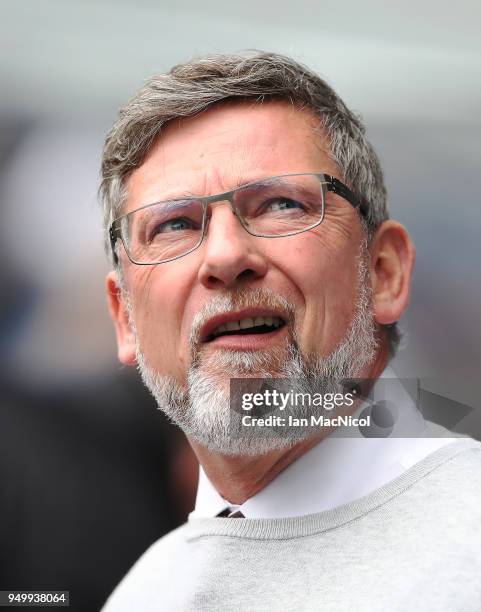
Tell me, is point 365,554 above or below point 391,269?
below

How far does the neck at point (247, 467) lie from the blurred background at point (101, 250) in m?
0.66

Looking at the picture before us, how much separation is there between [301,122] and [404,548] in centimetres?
79

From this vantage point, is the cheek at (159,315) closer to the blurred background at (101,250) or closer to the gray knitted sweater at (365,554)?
the gray knitted sweater at (365,554)

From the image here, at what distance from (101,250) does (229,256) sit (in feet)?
3.38

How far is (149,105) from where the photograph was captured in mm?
1374

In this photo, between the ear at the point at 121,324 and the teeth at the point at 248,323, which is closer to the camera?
the teeth at the point at 248,323

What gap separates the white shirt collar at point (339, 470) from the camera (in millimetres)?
1141

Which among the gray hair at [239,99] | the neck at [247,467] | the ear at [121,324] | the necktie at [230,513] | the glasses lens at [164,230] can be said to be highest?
the gray hair at [239,99]

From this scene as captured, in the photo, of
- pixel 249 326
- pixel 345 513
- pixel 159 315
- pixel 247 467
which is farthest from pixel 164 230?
pixel 345 513

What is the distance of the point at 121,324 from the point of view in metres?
1.54

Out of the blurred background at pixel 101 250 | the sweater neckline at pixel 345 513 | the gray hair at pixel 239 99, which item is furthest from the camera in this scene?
the blurred background at pixel 101 250

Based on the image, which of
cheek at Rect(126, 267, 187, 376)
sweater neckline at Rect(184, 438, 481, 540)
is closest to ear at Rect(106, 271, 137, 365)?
cheek at Rect(126, 267, 187, 376)

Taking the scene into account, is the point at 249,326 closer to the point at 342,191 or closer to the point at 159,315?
the point at 159,315

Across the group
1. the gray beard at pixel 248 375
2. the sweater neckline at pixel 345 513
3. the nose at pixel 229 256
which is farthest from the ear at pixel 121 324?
the sweater neckline at pixel 345 513
